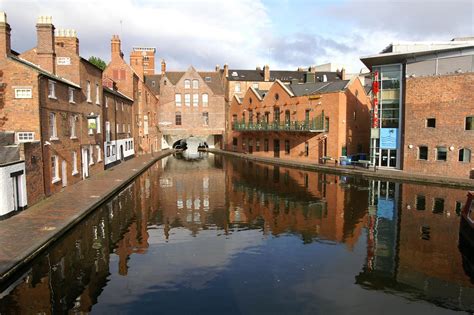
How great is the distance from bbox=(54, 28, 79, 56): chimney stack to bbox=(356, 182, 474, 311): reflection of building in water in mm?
22939

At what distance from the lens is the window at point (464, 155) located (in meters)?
27.3

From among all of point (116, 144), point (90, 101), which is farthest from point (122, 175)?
point (116, 144)

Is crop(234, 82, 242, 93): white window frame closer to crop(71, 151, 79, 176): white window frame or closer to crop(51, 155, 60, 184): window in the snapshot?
crop(71, 151, 79, 176): white window frame

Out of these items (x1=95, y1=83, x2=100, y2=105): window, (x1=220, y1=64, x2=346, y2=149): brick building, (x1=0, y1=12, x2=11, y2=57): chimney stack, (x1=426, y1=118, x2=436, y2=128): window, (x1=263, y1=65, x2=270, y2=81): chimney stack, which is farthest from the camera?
(x1=263, y1=65, x2=270, y2=81): chimney stack

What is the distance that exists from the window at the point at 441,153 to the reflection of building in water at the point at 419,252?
25.8 ft

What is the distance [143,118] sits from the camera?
51344 millimetres

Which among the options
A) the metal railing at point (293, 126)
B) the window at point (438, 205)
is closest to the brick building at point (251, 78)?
the metal railing at point (293, 126)

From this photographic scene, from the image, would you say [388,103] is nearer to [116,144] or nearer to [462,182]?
[462,182]

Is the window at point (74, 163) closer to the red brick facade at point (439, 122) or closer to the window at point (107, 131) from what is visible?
the window at point (107, 131)

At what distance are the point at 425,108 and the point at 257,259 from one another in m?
23.7

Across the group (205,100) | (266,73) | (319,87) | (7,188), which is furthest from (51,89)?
(266,73)

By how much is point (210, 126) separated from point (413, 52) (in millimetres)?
37795

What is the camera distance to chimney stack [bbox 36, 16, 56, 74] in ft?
76.6

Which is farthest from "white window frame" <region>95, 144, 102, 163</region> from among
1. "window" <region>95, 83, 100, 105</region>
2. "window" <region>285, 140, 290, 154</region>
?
"window" <region>285, 140, 290, 154</region>
